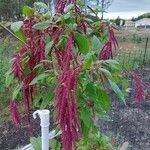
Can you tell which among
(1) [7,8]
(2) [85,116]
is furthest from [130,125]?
(1) [7,8]

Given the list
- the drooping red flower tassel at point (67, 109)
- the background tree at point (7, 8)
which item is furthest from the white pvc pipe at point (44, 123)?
the background tree at point (7, 8)

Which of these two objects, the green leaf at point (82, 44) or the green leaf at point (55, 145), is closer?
the green leaf at point (82, 44)

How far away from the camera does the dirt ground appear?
2607 millimetres

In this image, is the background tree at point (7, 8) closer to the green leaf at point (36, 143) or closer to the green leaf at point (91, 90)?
the green leaf at point (36, 143)

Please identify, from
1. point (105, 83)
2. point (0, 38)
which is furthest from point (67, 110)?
point (0, 38)

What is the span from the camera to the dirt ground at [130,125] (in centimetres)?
261

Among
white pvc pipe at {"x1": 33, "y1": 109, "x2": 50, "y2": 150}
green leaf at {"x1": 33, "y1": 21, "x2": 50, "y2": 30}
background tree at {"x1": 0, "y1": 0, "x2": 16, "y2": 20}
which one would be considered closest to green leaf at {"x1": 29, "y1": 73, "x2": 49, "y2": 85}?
green leaf at {"x1": 33, "y1": 21, "x2": 50, "y2": 30}

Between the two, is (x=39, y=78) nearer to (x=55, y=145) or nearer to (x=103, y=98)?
(x=103, y=98)

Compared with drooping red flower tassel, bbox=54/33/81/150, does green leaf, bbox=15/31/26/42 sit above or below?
above

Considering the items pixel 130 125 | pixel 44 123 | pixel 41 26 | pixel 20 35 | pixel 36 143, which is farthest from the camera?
pixel 130 125

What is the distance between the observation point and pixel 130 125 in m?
2.95

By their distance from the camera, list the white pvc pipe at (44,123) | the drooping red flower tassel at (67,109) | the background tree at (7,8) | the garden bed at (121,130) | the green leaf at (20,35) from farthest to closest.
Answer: the background tree at (7,8)
the garden bed at (121,130)
the white pvc pipe at (44,123)
the green leaf at (20,35)
the drooping red flower tassel at (67,109)

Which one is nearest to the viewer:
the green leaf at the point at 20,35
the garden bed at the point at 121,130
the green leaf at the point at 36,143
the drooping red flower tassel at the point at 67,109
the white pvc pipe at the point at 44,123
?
the drooping red flower tassel at the point at 67,109

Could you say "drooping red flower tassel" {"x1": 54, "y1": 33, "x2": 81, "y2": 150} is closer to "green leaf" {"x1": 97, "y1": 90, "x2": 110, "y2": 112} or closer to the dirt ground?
"green leaf" {"x1": 97, "y1": 90, "x2": 110, "y2": 112}
